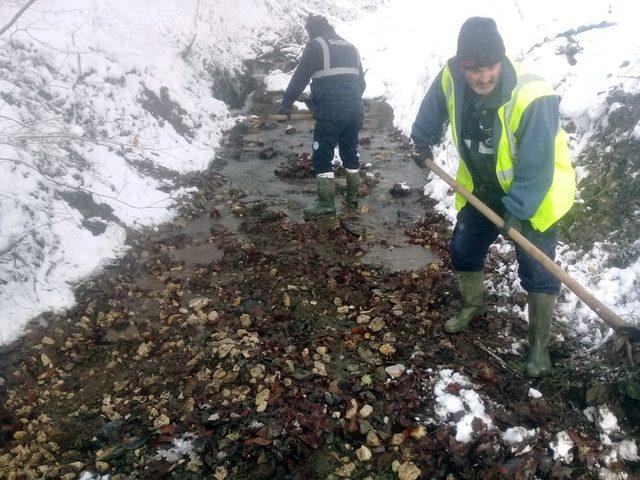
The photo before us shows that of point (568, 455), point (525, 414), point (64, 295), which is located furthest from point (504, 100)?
point (64, 295)

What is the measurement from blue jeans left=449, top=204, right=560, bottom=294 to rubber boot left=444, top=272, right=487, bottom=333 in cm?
7

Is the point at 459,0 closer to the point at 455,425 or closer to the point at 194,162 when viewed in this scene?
the point at 194,162

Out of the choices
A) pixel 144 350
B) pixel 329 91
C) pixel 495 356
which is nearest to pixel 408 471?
pixel 495 356

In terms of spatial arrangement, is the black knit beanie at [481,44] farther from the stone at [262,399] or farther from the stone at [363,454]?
the stone at [262,399]

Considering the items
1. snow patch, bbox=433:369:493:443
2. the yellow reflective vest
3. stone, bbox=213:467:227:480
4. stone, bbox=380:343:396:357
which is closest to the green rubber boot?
stone, bbox=380:343:396:357

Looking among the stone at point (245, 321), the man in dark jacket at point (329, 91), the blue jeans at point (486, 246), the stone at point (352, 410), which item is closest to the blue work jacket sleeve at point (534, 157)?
the blue jeans at point (486, 246)

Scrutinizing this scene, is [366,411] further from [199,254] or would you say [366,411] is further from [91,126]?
[91,126]

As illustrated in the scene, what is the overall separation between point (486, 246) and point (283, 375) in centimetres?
196

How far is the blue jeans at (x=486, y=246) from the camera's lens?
3193 mm

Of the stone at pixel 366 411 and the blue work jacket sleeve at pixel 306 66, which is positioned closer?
the stone at pixel 366 411

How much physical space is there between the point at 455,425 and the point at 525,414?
49cm

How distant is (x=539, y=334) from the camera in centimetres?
345

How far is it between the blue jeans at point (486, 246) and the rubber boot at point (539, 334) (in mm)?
95

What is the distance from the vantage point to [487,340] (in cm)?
388
